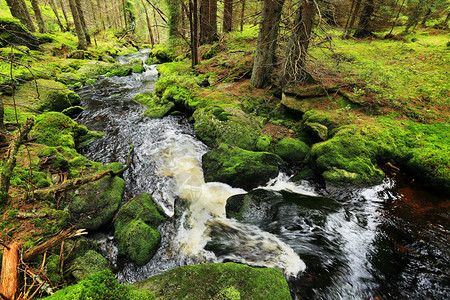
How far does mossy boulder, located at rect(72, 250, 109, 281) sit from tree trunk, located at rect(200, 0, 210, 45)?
49.0 ft

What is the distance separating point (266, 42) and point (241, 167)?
5506mm

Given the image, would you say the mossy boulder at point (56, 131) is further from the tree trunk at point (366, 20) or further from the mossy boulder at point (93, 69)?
the tree trunk at point (366, 20)

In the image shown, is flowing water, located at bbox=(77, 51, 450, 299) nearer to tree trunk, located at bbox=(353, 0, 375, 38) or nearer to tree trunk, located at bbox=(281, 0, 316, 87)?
tree trunk, located at bbox=(281, 0, 316, 87)

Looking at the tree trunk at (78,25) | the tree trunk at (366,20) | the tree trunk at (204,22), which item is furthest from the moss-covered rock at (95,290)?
the tree trunk at (78,25)

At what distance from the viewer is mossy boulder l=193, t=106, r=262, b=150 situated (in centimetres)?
684

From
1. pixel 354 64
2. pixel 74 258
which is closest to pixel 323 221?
pixel 74 258

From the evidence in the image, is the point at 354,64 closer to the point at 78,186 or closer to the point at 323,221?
the point at 323,221

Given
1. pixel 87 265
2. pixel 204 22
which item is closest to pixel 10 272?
pixel 87 265

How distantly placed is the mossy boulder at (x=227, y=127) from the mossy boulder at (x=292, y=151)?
36.1 inches

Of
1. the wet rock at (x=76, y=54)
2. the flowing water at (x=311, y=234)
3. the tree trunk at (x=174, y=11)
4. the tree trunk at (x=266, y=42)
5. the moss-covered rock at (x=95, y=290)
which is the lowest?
the flowing water at (x=311, y=234)

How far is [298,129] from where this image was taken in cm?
723

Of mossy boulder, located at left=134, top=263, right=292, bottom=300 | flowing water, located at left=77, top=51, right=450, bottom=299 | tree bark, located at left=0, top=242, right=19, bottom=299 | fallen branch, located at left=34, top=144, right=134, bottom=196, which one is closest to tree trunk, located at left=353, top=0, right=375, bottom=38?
flowing water, located at left=77, top=51, right=450, bottom=299

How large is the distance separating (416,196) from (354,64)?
26.3 feet

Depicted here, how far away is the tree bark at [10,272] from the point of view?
2.07 m
